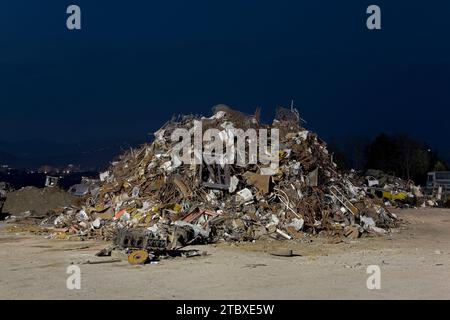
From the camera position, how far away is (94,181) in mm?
25000

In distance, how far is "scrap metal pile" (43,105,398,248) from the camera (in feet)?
51.8

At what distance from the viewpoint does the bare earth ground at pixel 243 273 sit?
8.40 metres

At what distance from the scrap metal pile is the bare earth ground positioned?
993mm

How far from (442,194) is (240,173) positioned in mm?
25715

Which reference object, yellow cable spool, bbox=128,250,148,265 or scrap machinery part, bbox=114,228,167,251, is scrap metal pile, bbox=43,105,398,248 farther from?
yellow cable spool, bbox=128,250,148,265

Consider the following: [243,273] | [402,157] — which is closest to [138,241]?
[243,273]

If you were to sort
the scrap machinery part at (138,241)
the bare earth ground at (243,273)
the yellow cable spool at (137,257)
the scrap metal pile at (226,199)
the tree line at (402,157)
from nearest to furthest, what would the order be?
the bare earth ground at (243,273), the yellow cable spool at (137,257), the scrap machinery part at (138,241), the scrap metal pile at (226,199), the tree line at (402,157)

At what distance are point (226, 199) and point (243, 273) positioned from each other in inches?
276

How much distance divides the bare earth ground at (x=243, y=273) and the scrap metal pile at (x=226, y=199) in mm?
993

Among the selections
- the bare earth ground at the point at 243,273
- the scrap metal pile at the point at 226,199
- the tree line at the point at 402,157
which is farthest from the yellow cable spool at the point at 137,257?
the tree line at the point at 402,157

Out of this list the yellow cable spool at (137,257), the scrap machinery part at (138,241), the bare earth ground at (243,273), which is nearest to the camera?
the bare earth ground at (243,273)

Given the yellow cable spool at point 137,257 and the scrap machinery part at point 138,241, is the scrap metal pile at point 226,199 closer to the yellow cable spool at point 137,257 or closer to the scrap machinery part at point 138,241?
the scrap machinery part at point 138,241
